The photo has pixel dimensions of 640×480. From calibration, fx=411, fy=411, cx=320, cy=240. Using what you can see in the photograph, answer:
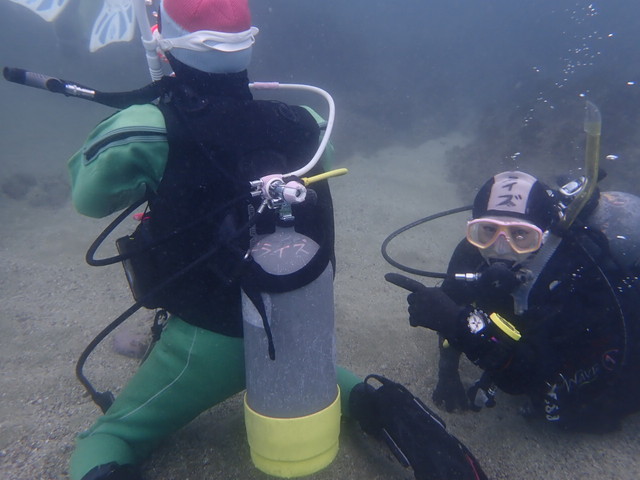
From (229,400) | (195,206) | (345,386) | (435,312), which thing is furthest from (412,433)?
(195,206)

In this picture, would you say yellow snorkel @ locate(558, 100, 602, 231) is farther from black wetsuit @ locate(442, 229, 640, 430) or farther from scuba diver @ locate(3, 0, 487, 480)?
scuba diver @ locate(3, 0, 487, 480)


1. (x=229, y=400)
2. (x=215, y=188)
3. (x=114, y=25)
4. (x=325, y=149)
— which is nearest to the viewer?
(x=215, y=188)

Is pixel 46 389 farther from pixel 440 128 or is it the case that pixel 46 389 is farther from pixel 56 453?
pixel 440 128

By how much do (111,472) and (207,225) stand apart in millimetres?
1301

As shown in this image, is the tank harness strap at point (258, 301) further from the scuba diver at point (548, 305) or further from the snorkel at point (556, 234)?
the snorkel at point (556, 234)

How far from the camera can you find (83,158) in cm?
192

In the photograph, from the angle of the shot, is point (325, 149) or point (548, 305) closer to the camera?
→ point (325, 149)

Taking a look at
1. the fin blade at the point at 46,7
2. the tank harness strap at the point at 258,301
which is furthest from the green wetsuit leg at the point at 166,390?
the fin blade at the point at 46,7

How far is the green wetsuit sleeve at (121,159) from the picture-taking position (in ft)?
5.86

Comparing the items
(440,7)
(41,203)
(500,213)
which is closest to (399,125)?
(41,203)

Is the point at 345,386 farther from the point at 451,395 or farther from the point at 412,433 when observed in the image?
the point at 451,395

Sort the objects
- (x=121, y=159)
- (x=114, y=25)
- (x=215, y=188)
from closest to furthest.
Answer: (x=121, y=159), (x=215, y=188), (x=114, y=25)

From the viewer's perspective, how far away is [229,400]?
10.5ft

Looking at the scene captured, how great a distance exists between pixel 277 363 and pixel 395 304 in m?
3.45
